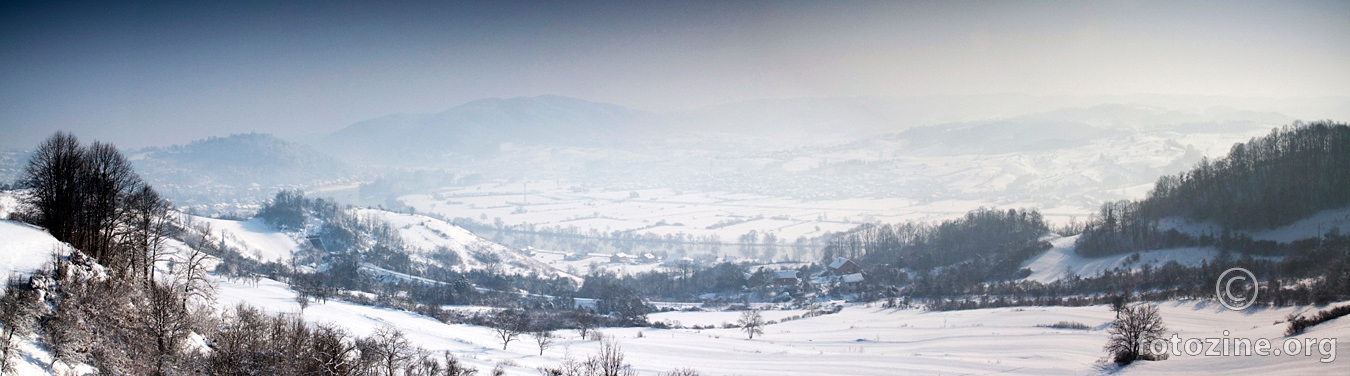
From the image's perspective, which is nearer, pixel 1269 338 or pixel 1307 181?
pixel 1269 338

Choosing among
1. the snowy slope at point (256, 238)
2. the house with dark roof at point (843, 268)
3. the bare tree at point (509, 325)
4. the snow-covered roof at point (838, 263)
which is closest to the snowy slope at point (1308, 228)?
the house with dark roof at point (843, 268)

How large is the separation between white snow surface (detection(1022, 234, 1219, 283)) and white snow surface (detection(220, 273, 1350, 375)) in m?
19.4

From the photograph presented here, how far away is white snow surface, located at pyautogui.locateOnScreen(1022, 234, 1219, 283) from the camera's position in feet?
173

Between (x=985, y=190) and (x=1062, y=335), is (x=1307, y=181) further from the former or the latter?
(x=985, y=190)

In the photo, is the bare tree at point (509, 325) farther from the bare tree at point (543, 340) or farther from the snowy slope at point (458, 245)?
the snowy slope at point (458, 245)

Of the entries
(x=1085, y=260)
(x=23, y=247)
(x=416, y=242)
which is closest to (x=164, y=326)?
(x=23, y=247)

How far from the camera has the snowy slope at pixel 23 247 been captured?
1831 centimetres

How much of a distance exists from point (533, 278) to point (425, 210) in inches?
4535

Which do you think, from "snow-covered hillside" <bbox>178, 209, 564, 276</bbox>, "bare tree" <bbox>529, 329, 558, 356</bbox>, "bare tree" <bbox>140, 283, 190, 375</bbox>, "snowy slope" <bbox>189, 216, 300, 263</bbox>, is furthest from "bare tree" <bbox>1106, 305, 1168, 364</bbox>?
"snowy slope" <bbox>189, 216, 300, 263</bbox>

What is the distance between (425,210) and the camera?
19050 cm

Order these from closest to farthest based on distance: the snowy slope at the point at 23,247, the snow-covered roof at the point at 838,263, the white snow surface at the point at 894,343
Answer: the snowy slope at the point at 23,247, the white snow surface at the point at 894,343, the snow-covered roof at the point at 838,263

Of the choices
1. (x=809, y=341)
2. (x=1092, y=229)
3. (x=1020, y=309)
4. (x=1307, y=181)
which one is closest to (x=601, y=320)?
(x=809, y=341)

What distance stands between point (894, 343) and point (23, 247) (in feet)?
117

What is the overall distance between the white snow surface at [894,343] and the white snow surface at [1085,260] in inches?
762
